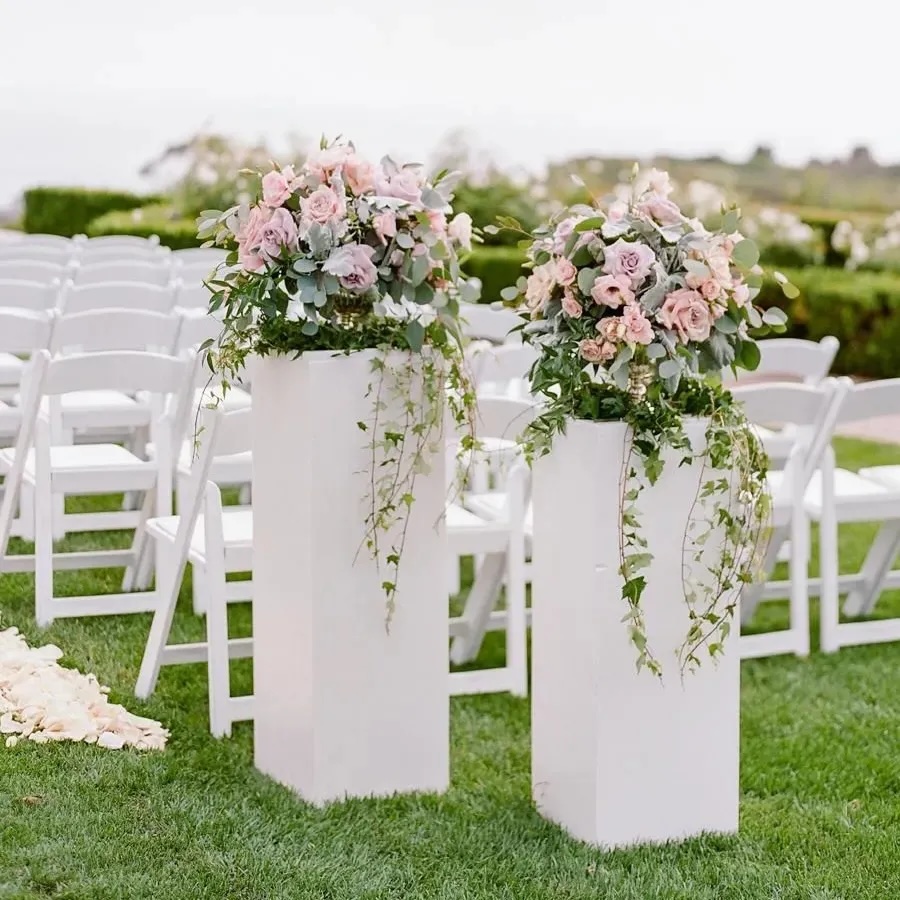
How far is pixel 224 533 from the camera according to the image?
4781 mm

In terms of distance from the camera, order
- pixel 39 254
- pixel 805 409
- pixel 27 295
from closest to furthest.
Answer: pixel 805 409 → pixel 27 295 → pixel 39 254

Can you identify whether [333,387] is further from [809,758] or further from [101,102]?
[101,102]

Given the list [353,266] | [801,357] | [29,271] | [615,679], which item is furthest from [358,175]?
[29,271]

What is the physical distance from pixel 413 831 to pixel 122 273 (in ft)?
18.1

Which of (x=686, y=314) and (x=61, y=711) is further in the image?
(x=61, y=711)

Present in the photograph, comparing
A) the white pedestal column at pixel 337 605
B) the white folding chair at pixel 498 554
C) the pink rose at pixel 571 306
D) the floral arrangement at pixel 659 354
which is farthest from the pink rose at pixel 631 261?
the white folding chair at pixel 498 554

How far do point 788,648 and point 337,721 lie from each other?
6.62ft

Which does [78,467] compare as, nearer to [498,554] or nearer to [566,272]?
[498,554]

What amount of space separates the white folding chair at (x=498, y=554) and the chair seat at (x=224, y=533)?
594mm

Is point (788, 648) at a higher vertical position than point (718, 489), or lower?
lower

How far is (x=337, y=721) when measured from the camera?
4.01 meters

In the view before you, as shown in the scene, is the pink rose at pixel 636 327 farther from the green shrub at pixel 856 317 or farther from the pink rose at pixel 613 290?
the green shrub at pixel 856 317

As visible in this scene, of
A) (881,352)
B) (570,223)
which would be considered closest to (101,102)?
(881,352)

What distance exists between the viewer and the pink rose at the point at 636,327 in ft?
11.9
